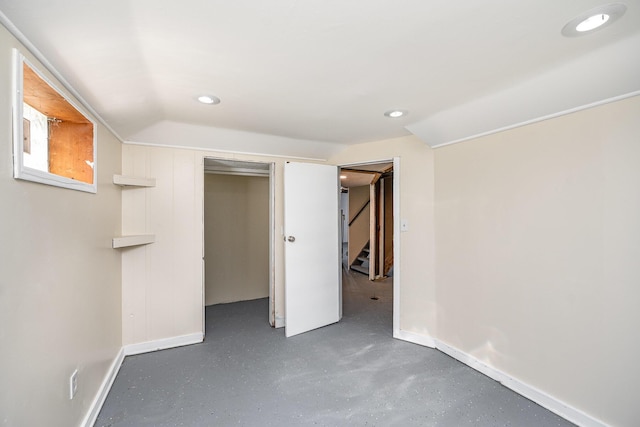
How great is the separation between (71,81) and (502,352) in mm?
3225

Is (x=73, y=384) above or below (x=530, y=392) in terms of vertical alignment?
above

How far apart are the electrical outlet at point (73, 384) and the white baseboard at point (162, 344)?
112 cm

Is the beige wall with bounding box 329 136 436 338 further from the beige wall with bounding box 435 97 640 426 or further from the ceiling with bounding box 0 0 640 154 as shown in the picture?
the ceiling with bounding box 0 0 640 154

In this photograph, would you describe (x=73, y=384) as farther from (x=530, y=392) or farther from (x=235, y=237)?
(x=530, y=392)

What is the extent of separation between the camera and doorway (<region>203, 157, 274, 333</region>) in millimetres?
3928

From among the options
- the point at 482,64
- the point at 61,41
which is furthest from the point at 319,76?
the point at 61,41

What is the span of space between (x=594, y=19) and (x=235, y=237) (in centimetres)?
393

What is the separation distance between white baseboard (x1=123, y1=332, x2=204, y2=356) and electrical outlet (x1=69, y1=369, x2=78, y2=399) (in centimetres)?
112

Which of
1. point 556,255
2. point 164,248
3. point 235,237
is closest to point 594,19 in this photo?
Result: point 556,255

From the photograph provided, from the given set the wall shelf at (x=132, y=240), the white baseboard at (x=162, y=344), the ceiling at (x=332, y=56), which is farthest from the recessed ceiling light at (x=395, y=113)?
the white baseboard at (x=162, y=344)

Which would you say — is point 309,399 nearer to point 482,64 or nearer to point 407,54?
point 407,54

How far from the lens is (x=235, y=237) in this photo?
4086 millimetres

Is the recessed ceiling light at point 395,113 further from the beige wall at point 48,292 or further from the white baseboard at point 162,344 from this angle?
the white baseboard at point 162,344

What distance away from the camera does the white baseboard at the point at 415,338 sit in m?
2.69
